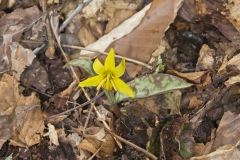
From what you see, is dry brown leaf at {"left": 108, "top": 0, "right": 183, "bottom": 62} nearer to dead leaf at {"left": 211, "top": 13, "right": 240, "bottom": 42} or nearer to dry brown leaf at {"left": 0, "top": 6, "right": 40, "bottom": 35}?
dead leaf at {"left": 211, "top": 13, "right": 240, "bottom": 42}

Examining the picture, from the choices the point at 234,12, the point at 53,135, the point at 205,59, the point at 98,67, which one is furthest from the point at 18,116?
the point at 234,12

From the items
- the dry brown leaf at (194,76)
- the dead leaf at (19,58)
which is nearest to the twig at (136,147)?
the dry brown leaf at (194,76)

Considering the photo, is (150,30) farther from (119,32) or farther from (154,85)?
(154,85)

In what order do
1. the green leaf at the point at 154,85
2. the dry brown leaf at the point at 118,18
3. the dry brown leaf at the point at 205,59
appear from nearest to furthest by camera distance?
1. the green leaf at the point at 154,85
2. the dry brown leaf at the point at 205,59
3. the dry brown leaf at the point at 118,18

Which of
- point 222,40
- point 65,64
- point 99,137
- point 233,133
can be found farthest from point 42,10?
point 233,133

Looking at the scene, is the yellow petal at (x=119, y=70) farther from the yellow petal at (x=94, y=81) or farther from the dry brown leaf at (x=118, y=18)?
the dry brown leaf at (x=118, y=18)

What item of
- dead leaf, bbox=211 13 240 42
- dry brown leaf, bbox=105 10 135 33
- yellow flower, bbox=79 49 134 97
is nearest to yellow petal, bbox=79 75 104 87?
yellow flower, bbox=79 49 134 97
